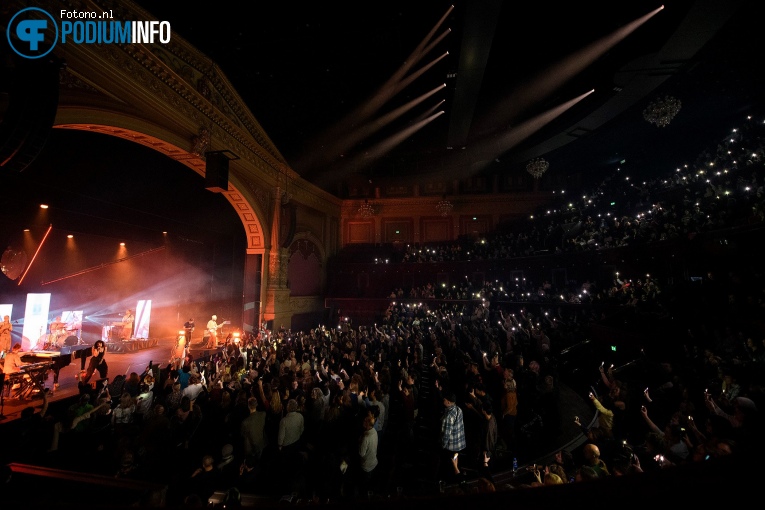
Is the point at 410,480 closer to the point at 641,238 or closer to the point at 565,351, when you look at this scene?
the point at 565,351

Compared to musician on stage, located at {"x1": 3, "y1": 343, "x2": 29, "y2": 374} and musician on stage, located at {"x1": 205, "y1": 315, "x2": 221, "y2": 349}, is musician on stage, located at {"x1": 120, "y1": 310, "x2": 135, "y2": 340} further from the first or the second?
musician on stage, located at {"x1": 3, "y1": 343, "x2": 29, "y2": 374}

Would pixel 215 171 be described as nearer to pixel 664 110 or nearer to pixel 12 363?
pixel 12 363

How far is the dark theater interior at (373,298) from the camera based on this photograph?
488 centimetres

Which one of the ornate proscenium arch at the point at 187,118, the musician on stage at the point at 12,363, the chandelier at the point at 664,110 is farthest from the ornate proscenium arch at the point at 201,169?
the chandelier at the point at 664,110

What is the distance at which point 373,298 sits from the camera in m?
20.0

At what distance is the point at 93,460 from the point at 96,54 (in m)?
8.11

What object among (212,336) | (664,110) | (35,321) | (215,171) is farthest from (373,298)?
(664,110)

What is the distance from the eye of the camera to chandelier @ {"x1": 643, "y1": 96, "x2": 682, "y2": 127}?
841 cm

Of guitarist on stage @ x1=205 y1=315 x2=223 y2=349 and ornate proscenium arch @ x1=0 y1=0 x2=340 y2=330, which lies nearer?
ornate proscenium arch @ x1=0 y1=0 x2=340 y2=330

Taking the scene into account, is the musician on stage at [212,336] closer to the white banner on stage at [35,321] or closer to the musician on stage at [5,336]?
the white banner on stage at [35,321]

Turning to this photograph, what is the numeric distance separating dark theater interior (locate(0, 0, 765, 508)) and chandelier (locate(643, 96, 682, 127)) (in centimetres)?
6

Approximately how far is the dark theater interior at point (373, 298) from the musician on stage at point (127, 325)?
14cm

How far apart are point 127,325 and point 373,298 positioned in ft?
39.3

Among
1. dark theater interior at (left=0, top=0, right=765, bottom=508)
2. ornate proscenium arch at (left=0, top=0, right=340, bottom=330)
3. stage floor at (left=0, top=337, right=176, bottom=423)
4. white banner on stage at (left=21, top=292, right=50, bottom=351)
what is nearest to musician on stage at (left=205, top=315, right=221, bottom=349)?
dark theater interior at (left=0, top=0, right=765, bottom=508)
